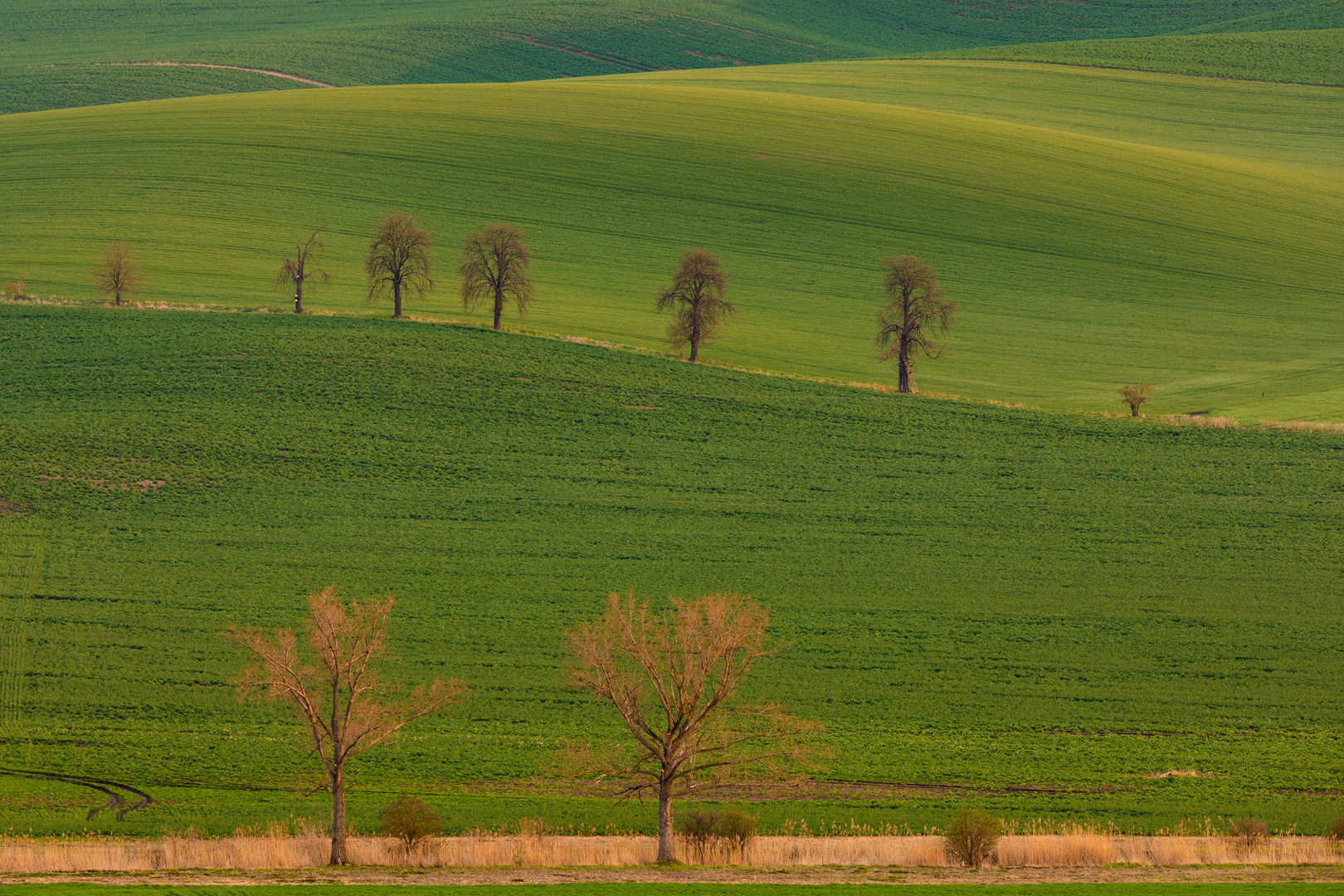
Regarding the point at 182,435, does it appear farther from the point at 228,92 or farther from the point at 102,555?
the point at 228,92

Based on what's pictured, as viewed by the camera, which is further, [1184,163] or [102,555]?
[1184,163]

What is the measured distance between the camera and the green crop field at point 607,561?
26.8 metres

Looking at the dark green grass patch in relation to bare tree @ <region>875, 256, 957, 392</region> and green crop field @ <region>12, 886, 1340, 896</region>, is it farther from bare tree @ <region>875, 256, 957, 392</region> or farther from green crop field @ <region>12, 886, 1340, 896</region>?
green crop field @ <region>12, 886, 1340, 896</region>

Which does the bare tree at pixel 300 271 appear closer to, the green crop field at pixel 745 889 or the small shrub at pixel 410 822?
the small shrub at pixel 410 822

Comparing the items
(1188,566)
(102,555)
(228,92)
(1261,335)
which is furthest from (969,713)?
(228,92)

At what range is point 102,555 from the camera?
122 feet

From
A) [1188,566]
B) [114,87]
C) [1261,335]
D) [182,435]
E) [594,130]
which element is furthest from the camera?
[114,87]

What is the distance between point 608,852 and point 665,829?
130cm

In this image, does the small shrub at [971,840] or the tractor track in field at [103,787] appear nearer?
the small shrub at [971,840]

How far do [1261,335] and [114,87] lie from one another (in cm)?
10027

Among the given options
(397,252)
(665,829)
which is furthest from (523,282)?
(665,829)

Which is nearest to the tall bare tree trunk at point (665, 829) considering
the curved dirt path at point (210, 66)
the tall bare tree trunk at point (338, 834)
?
the tall bare tree trunk at point (338, 834)

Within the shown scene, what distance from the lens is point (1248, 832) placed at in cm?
2303

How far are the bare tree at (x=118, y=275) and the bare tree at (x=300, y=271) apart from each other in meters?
7.13
